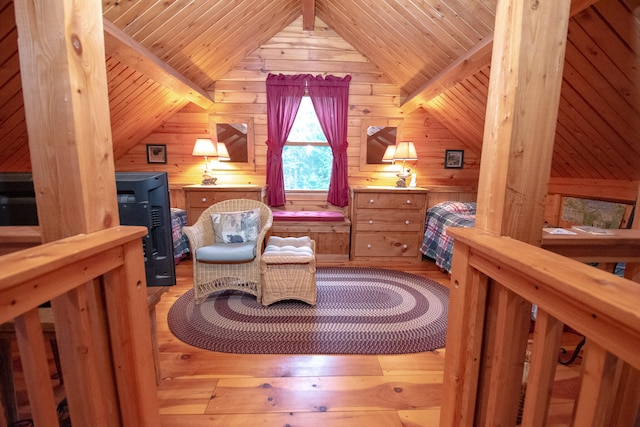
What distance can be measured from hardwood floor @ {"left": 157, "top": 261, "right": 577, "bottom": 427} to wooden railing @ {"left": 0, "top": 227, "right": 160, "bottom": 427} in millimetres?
427

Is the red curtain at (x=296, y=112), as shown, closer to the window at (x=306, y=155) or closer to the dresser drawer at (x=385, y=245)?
the window at (x=306, y=155)

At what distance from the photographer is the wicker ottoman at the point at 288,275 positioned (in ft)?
7.48

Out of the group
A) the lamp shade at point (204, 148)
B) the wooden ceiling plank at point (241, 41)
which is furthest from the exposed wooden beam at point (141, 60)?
the lamp shade at point (204, 148)

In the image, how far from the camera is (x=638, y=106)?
6.57 feet

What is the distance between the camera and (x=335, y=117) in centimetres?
382

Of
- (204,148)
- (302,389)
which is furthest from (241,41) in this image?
(302,389)

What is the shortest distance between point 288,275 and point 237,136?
2.38 meters

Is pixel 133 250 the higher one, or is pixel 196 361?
pixel 133 250

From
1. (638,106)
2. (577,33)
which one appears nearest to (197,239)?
(577,33)

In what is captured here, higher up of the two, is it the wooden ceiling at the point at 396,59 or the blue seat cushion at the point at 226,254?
the wooden ceiling at the point at 396,59

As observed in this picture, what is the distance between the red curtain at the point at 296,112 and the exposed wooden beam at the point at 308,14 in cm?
57

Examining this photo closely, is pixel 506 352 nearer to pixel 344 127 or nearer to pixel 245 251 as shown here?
pixel 245 251

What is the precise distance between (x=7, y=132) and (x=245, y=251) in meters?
2.25

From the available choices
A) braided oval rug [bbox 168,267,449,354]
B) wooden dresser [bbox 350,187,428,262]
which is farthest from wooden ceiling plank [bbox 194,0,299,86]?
braided oval rug [bbox 168,267,449,354]
